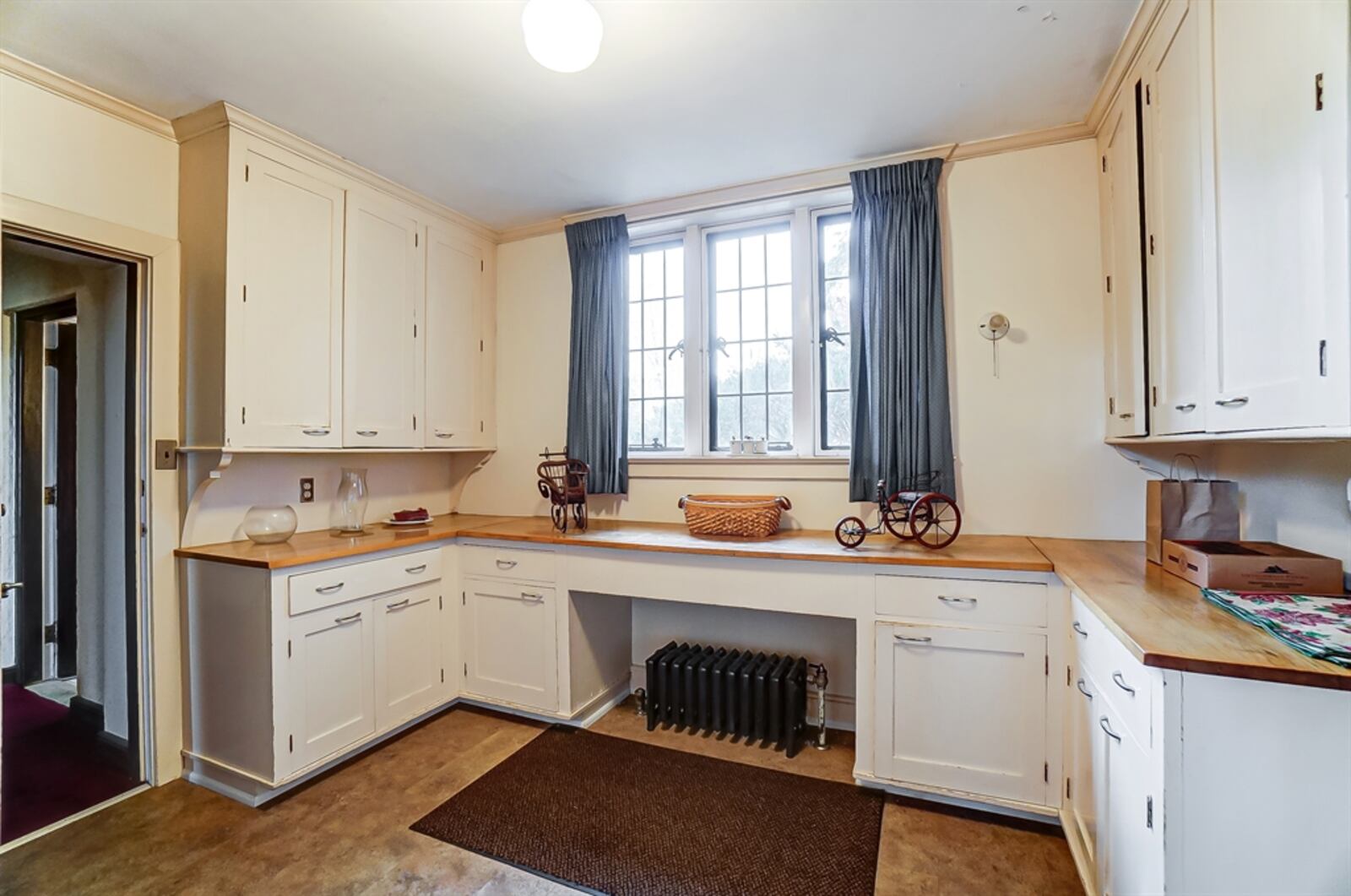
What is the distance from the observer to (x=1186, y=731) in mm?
1094

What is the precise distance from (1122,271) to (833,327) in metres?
1.13

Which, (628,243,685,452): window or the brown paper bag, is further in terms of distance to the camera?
(628,243,685,452): window

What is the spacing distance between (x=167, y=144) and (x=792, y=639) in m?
3.37

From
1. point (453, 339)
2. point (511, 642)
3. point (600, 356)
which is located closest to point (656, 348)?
point (600, 356)

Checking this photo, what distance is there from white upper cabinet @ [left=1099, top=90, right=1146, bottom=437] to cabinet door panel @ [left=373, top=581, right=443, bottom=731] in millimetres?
2935

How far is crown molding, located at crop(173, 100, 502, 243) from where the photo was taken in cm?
223

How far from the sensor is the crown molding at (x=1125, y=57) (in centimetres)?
170

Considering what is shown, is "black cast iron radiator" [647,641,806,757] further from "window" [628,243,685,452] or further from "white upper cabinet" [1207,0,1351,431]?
"white upper cabinet" [1207,0,1351,431]

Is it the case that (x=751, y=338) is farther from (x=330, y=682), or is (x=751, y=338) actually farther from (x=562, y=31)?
(x=330, y=682)

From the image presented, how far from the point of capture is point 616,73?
2.05 m

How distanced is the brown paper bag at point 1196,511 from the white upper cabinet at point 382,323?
3.09 m

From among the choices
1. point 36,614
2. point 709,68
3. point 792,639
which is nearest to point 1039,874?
point 792,639

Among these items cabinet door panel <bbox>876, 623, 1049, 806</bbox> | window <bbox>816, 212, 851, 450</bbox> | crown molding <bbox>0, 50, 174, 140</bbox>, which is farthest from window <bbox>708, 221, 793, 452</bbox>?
crown molding <bbox>0, 50, 174, 140</bbox>

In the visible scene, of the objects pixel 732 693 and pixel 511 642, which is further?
pixel 511 642
